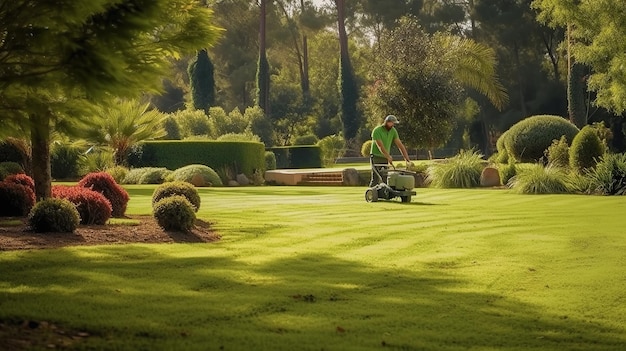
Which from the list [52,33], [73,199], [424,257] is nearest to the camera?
[52,33]

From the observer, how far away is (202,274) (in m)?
8.10

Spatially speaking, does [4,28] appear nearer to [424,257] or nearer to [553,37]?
[424,257]

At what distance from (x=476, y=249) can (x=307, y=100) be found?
163ft

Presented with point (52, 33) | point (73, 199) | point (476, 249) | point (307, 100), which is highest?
point (307, 100)

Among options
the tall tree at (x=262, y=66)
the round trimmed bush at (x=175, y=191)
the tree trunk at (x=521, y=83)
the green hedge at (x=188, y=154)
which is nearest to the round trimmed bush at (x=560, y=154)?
the green hedge at (x=188, y=154)

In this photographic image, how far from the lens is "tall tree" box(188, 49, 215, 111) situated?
171ft

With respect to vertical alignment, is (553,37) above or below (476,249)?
above

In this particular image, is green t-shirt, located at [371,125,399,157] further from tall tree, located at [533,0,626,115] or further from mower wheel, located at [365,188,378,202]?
tall tree, located at [533,0,626,115]

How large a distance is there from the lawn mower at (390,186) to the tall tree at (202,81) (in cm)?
3606

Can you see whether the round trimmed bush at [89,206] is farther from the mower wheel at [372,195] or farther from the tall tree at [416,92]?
the tall tree at [416,92]

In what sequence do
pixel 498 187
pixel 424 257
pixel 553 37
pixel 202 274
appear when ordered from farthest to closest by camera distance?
1. pixel 553 37
2. pixel 498 187
3. pixel 424 257
4. pixel 202 274

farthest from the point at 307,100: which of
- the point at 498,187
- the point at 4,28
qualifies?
the point at 4,28

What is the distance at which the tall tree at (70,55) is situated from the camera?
21.5ft

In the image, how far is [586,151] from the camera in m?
23.8
